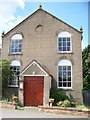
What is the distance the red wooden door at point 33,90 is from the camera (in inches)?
910

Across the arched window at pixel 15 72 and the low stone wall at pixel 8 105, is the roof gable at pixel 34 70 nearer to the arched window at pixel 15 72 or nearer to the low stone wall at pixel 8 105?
the arched window at pixel 15 72

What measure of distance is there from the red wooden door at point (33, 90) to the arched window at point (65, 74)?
2.16 metres

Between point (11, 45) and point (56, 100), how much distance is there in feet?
27.1

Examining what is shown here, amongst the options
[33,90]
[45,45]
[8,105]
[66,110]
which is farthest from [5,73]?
[66,110]

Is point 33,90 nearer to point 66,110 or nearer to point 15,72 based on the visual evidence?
point 15,72

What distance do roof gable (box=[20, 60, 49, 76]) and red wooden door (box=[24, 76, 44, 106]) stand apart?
44cm

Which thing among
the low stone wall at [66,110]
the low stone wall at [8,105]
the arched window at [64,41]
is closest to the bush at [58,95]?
the low stone wall at [66,110]

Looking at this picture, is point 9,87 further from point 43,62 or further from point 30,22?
point 30,22

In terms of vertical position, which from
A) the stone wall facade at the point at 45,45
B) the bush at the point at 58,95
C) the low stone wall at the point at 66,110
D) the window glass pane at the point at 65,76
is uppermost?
the stone wall facade at the point at 45,45

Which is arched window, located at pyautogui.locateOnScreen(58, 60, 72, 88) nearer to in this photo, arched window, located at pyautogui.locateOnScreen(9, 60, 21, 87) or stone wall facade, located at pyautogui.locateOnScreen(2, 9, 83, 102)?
stone wall facade, located at pyautogui.locateOnScreen(2, 9, 83, 102)

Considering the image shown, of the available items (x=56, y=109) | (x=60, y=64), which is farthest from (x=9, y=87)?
(x=56, y=109)

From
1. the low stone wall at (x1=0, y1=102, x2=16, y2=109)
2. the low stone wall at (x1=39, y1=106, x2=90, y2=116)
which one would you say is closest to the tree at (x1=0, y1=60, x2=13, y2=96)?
the low stone wall at (x1=0, y1=102, x2=16, y2=109)

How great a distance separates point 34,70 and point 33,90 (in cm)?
206

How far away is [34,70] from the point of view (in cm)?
2322
